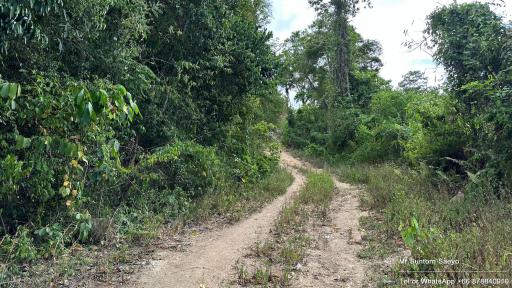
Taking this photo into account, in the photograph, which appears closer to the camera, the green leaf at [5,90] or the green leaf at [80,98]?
the green leaf at [5,90]

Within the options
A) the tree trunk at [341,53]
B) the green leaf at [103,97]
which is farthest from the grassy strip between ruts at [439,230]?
the tree trunk at [341,53]

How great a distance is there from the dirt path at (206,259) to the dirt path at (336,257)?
1.00 m

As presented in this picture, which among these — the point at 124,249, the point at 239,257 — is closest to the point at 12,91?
the point at 124,249

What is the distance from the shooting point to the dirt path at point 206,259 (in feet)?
14.7

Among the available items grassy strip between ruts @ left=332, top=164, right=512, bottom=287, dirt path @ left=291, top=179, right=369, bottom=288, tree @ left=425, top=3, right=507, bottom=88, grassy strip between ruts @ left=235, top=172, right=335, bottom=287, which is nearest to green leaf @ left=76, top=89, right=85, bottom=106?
grassy strip between ruts @ left=235, top=172, right=335, bottom=287

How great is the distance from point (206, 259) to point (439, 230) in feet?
11.2

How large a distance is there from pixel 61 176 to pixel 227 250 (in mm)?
2752

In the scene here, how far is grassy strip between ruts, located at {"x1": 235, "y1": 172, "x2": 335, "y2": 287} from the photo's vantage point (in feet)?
14.5

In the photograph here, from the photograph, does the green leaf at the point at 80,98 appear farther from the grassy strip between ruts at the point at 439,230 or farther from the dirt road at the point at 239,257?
the grassy strip between ruts at the point at 439,230

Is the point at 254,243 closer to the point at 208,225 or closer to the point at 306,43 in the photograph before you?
the point at 208,225

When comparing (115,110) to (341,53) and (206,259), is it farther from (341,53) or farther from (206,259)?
(341,53)

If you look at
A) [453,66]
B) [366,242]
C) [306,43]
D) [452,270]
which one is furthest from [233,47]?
[306,43]

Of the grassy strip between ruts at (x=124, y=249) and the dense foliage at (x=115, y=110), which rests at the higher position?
the dense foliage at (x=115, y=110)

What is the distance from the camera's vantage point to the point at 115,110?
369cm
